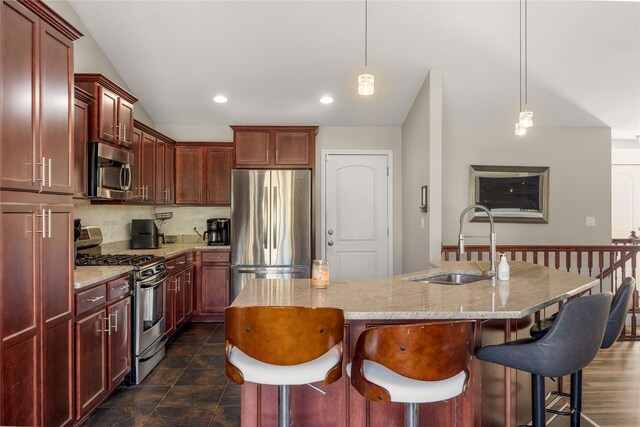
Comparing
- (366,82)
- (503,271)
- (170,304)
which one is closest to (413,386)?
(503,271)

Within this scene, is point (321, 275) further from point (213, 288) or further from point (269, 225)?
point (213, 288)

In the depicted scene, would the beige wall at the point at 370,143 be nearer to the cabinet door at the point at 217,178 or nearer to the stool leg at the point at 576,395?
the cabinet door at the point at 217,178

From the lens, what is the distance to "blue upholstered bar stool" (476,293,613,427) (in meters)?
1.59

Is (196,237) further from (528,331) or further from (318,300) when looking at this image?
(528,331)

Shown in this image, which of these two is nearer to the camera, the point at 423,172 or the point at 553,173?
the point at 423,172

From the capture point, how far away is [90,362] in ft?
7.84

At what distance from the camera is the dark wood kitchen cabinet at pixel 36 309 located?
1729 millimetres

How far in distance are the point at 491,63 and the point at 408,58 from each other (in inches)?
33.4

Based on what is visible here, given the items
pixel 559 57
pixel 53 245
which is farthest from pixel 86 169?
pixel 559 57

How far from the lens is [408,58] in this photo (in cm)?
372

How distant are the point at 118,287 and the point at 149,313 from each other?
1.76 ft

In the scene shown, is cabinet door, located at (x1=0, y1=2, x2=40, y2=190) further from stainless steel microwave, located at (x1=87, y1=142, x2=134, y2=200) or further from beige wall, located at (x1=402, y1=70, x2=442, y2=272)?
beige wall, located at (x1=402, y1=70, x2=442, y2=272)

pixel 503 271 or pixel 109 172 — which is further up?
pixel 109 172

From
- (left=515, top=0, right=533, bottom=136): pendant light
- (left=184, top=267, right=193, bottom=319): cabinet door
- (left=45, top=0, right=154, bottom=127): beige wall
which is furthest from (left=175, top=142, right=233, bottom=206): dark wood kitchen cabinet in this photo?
(left=515, top=0, right=533, bottom=136): pendant light
